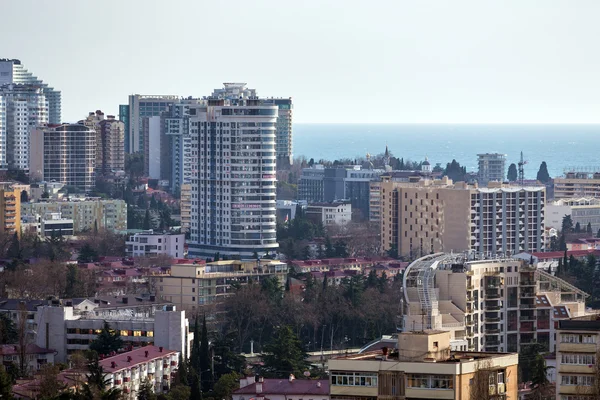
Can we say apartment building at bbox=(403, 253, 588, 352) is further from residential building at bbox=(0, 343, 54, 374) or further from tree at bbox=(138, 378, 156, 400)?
residential building at bbox=(0, 343, 54, 374)

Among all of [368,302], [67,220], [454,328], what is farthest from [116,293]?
[67,220]

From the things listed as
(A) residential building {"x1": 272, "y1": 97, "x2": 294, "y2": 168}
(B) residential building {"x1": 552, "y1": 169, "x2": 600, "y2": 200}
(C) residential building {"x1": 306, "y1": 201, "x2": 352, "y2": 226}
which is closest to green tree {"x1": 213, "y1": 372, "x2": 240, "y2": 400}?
(C) residential building {"x1": 306, "y1": 201, "x2": 352, "y2": 226}

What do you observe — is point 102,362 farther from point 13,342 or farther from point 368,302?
point 368,302

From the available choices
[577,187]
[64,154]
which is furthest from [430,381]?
[64,154]

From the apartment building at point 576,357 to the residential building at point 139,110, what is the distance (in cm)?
10852

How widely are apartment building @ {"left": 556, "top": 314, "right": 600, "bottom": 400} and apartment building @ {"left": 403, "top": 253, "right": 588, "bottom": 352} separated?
15119mm

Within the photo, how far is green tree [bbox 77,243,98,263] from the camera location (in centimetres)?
8006

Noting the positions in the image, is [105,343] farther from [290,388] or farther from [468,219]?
[468,219]

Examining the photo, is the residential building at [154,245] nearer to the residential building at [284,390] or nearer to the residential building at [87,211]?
the residential building at [87,211]

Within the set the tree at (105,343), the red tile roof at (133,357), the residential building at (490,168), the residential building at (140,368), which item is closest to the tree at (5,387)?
the residential building at (140,368)

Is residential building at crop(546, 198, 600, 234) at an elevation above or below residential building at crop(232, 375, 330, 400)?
above

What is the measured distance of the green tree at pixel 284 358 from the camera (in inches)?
1978

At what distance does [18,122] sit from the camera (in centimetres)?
13100

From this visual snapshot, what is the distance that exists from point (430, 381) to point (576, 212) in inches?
2850
